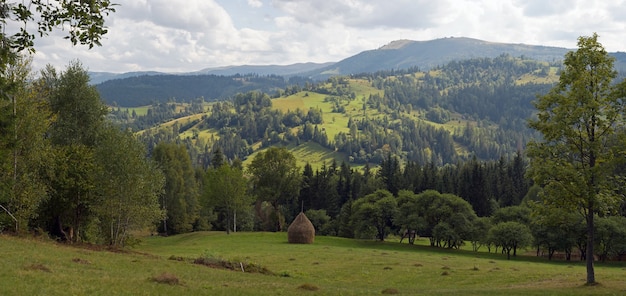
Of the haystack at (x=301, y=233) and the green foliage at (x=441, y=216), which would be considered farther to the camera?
the green foliage at (x=441, y=216)

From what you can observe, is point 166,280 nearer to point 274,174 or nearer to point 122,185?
point 122,185

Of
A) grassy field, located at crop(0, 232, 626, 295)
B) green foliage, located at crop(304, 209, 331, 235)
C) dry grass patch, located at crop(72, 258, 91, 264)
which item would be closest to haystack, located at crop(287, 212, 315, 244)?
grassy field, located at crop(0, 232, 626, 295)

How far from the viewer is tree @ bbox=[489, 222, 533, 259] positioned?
250 feet

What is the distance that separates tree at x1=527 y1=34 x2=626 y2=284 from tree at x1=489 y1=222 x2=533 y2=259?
4589cm

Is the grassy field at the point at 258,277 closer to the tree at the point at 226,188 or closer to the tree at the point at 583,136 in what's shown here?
the tree at the point at 583,136

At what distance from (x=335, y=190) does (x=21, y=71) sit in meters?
99.9

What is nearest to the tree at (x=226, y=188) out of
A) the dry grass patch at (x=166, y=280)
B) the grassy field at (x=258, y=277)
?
the grassy field at (x=258, y=277)

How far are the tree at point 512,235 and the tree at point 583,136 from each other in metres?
45.9

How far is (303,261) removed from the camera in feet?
173

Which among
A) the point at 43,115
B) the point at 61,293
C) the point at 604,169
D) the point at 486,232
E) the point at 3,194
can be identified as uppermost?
the point at 43,115

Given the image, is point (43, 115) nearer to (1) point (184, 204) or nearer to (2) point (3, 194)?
(2) point (3, 194)

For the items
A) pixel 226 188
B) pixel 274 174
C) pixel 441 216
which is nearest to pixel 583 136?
pixel 441 216

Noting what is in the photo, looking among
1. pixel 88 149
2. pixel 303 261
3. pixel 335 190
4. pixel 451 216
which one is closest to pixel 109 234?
pixel 88 149

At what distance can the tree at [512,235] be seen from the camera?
7606 cm
